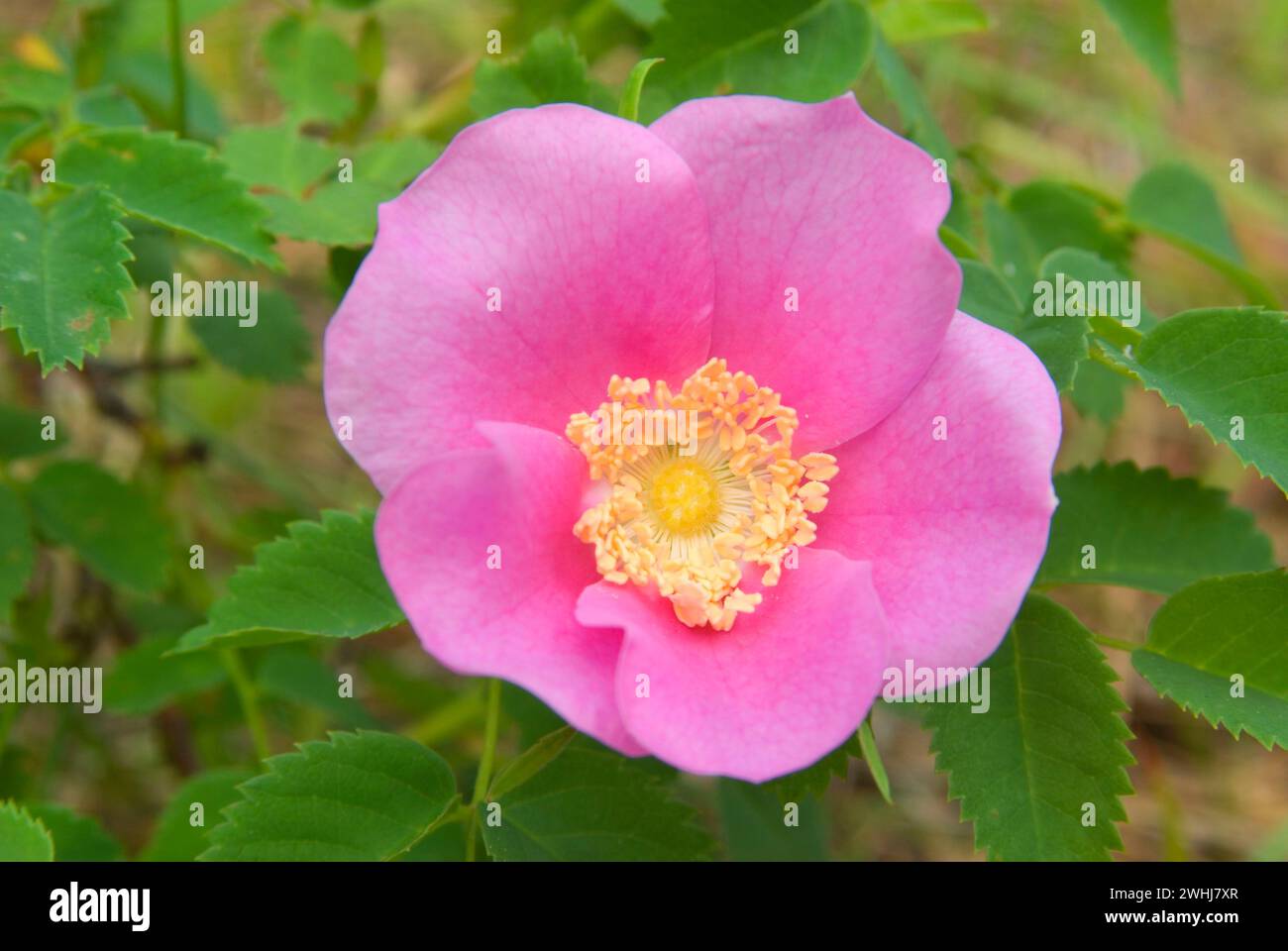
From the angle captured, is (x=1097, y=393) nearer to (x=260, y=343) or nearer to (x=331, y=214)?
(x=331, y=214)

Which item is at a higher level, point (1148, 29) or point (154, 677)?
point (1148, 29)

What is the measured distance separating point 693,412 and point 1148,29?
110 centimetres

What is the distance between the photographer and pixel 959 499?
4.62ft

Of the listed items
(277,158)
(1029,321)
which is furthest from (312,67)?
(1029,321)

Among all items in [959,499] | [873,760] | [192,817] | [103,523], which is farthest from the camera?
[103,523]

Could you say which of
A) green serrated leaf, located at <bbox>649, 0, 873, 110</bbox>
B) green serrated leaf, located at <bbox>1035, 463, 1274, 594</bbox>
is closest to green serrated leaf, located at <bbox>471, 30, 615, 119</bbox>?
green serrated leaf, located at <bbox>649, 0, 873, 110</bbox>

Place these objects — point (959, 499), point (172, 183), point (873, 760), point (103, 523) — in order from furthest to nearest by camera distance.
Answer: point (103, 523)
point (172, 183)
point (959, 499)
point (873, 760)

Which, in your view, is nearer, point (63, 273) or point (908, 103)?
point (63, 273)

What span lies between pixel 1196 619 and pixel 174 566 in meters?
1.80

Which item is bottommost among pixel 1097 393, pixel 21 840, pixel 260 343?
pixel 21 840

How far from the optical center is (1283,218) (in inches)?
150

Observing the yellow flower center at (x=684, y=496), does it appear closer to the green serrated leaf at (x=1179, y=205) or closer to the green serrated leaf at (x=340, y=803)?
the green serrated leaf at (x=340, y=803)

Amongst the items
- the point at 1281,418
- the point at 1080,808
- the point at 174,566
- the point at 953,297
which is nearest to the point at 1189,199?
the point at 1281,418

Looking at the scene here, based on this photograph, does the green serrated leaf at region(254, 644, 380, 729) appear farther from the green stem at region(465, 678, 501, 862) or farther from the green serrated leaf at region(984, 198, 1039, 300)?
the green serrated leaf at region(984, 198, 1039, 300)
